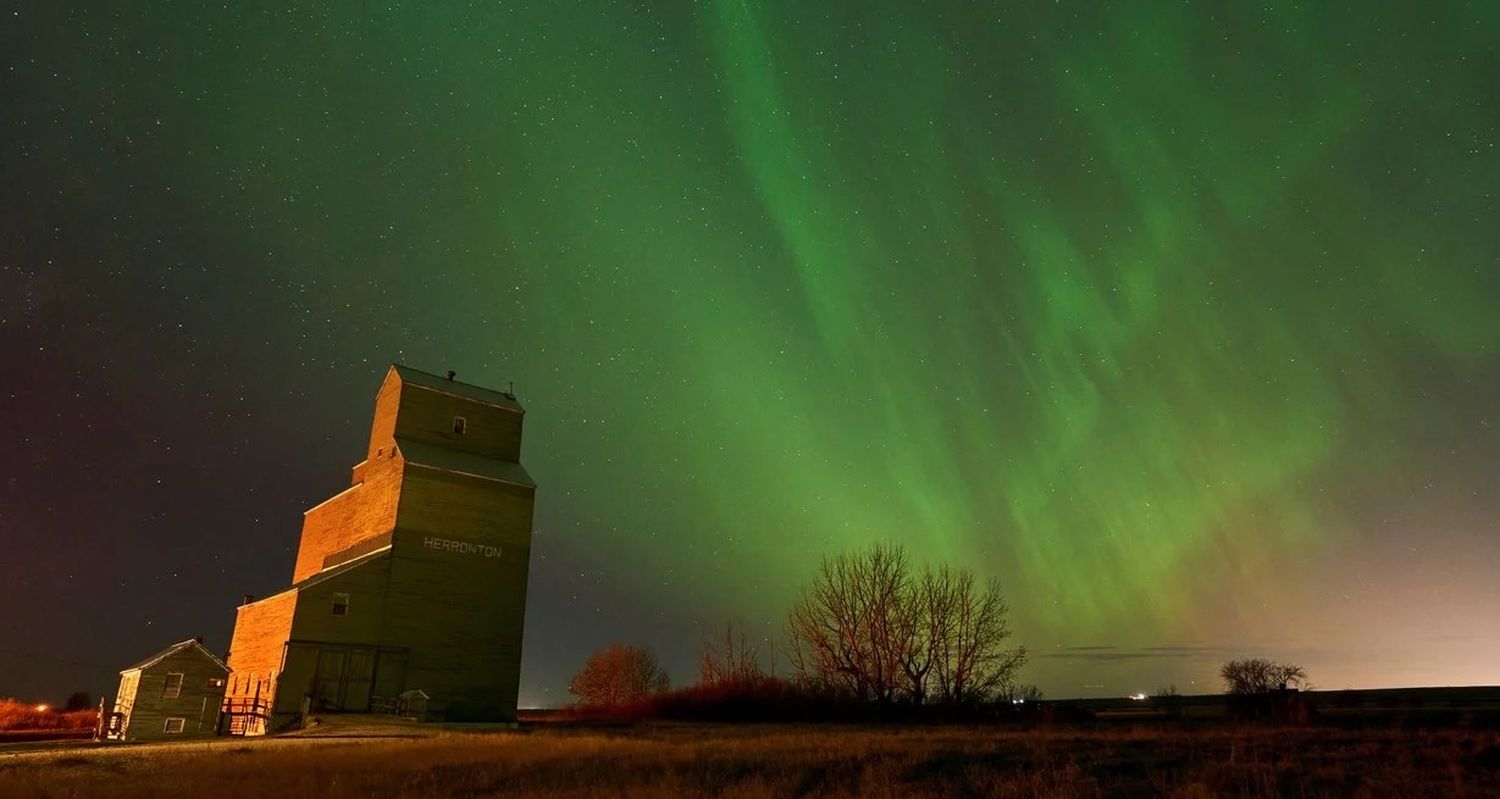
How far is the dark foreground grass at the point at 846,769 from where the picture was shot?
15430 mm

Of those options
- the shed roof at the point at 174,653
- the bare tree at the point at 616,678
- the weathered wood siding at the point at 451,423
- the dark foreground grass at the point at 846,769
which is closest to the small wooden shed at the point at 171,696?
the shed roof at the point at 174,653

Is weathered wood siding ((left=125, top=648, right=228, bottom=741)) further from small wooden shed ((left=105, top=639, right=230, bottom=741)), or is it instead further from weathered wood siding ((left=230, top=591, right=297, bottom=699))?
weathered wood siding ((left=230, top=591, right=297, bottom=699))

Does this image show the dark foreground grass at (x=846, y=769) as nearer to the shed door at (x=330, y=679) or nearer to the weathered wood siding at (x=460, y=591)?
the shed door at (x=330, y=679)

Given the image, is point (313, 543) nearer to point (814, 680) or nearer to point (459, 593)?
point (459, 593)

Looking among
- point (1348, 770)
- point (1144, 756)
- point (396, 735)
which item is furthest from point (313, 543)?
point (1348, 770)

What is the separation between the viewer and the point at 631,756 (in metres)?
21.4

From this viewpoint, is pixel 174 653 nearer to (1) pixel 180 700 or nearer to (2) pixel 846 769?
(1) pixel 180 700

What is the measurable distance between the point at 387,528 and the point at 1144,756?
36866 mm

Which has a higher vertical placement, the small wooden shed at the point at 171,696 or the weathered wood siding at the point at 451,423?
the weathered wood siding at the point at 451,423

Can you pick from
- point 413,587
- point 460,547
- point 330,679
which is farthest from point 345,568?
point 460,547

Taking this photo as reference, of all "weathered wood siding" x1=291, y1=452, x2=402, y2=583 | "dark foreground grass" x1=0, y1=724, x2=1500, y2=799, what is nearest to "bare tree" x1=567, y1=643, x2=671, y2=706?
"weathered wood siding" x1=291, y1=452, x2=402, y2=583

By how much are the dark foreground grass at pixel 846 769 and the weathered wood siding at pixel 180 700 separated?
39.0 feet

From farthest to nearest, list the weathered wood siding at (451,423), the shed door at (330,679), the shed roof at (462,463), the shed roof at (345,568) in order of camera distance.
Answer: the weathered wood siding at (451,423), the shed roof at (462,463), the shed roof at (345,568), the shed door at (330,679)

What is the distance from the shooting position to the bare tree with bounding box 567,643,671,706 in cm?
7712
